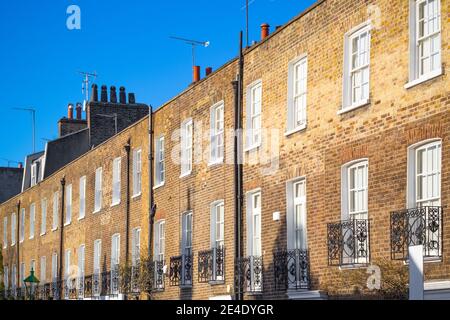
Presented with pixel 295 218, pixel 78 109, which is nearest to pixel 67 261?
pixel 78 109

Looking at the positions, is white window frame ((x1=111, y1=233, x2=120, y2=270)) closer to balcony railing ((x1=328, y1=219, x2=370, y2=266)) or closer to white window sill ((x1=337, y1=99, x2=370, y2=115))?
balcony railing ((x1=328, y1=219, x2=370, y2=266))

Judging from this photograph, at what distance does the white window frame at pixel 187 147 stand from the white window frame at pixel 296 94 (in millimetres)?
6127


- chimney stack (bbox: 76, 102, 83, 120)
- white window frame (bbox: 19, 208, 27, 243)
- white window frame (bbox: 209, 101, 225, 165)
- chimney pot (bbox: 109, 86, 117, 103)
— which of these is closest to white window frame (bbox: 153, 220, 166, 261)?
white window frame (bbox: 209, 101, 225, 165)

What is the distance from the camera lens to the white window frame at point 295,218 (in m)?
19.9

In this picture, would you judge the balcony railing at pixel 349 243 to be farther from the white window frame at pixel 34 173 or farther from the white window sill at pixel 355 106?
the white window frame at pixel 34 173

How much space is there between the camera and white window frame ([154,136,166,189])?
2897cm

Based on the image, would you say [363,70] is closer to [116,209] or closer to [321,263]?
[321,263]

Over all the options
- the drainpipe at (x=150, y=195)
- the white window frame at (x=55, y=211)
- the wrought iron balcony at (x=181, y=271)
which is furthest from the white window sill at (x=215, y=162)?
the white window frame at (x=55, y=211)

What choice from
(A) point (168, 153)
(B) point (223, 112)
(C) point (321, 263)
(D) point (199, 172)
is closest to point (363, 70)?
(C) point (321, 263)

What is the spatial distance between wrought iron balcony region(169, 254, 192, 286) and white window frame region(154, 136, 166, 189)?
313 centimetres

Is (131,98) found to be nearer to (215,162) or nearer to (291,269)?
(215,162)

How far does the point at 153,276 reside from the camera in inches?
1121
